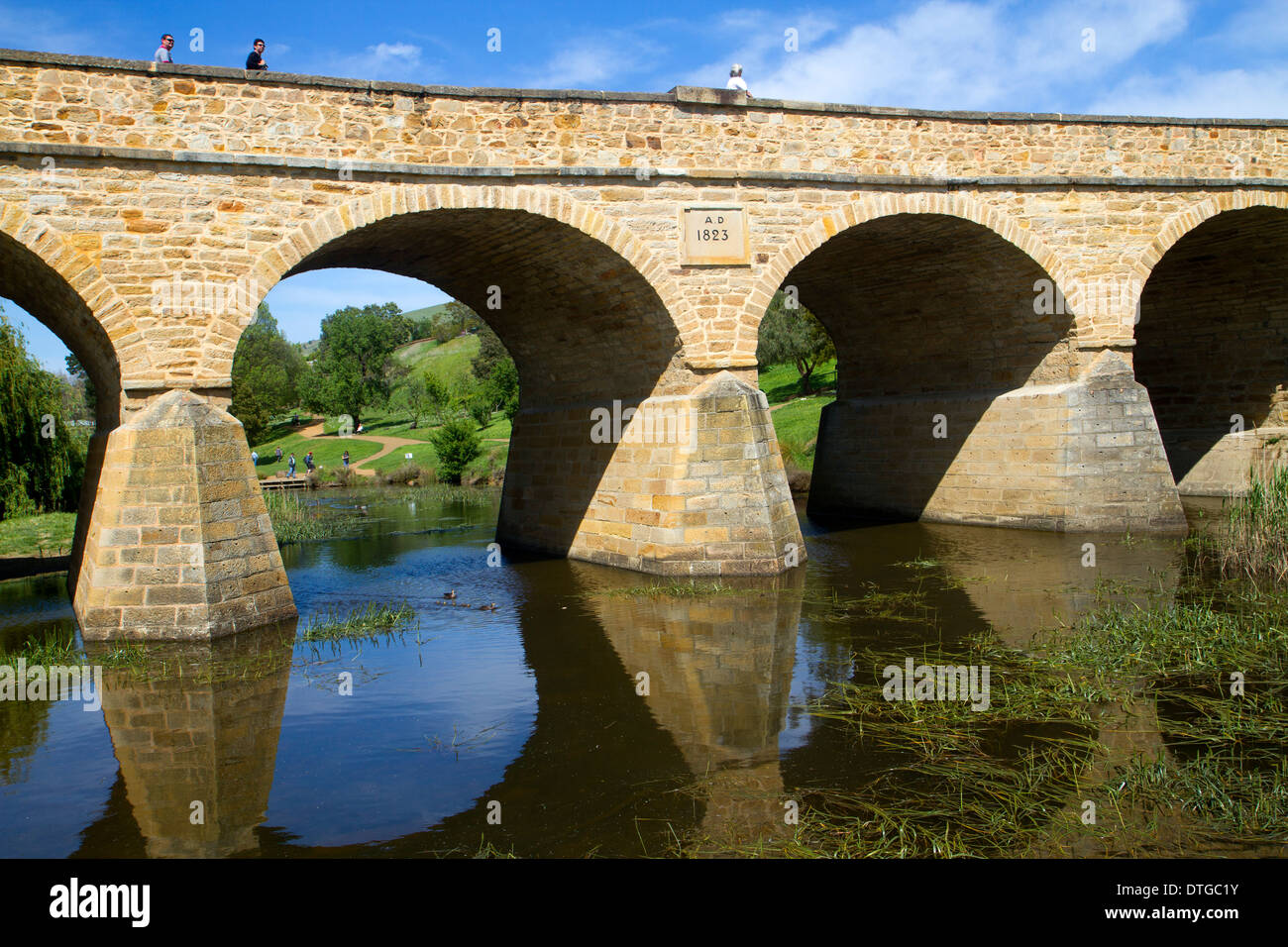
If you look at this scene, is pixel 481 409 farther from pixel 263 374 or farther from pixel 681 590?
pixel 681 590

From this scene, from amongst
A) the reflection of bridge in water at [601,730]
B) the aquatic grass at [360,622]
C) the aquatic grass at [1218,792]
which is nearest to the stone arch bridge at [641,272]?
the aquatic grass at [360,622]

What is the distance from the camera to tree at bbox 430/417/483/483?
2850 cm

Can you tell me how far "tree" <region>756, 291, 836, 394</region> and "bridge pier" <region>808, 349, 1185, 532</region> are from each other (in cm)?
1607

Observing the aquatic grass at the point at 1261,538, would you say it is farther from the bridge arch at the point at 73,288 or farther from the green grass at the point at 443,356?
the green grass at the point at 443,356

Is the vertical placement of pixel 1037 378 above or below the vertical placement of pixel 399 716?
above

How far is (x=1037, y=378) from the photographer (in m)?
13.8

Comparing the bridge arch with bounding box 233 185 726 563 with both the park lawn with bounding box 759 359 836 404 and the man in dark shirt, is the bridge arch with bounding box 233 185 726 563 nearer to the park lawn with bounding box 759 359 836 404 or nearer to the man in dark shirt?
the man in dark shirt

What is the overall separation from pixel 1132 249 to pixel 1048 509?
372cm

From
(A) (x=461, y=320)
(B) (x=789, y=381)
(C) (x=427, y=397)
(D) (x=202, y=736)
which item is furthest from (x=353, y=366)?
(D) (x=202, y=736)

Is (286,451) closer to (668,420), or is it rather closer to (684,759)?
(668,420)

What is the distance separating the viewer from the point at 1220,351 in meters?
16.8

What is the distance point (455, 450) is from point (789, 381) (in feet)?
59.2

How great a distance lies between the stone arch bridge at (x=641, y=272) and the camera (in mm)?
8773
